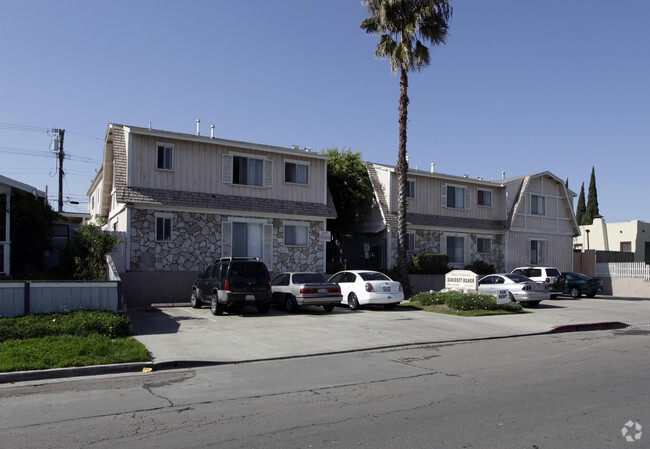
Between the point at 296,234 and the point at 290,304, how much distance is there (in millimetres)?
6351

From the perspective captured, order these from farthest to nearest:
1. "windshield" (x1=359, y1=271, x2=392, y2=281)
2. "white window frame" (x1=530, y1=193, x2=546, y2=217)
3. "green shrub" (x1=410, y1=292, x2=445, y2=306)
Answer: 1. "white window frame" (x1=530, y1=193, x2=546, y2=217)
2. "green shrub" (x1=410, y1=292, x2=445, y2=306)
3. "windshield" (x1=359, y1=271, x2=392, y2=281)

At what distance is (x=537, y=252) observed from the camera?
34594mm

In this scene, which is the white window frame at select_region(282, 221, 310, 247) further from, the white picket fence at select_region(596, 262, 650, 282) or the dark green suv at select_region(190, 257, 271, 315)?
the white picket fence at select_region(596, 262, 650, 282)

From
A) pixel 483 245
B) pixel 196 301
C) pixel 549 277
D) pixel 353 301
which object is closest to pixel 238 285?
pixel 196 301

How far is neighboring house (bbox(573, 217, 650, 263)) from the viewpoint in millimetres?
45312

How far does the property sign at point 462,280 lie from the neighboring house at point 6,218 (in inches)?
646

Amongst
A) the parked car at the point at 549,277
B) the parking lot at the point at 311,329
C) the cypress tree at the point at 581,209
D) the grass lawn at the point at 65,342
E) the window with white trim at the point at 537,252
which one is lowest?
the parking lot at the point at 311,329

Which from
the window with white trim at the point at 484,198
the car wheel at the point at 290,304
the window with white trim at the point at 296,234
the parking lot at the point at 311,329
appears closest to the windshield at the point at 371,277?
the parking lot at the point at 311,329

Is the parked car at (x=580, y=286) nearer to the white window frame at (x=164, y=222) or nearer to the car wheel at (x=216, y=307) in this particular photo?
the car wheel at (x=216, y=307)

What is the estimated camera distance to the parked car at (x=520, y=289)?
22766 mm

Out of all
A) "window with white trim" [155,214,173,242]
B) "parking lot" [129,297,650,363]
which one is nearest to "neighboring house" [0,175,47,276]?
"parking lot" [129,297,650,363]

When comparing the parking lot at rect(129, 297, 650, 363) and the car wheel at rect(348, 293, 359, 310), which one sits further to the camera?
the car wheel at rect(348, 293, 359, 310)

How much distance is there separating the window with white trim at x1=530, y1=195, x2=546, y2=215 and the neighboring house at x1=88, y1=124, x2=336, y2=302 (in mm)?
14968

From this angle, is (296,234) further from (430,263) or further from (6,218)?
(6,218)
